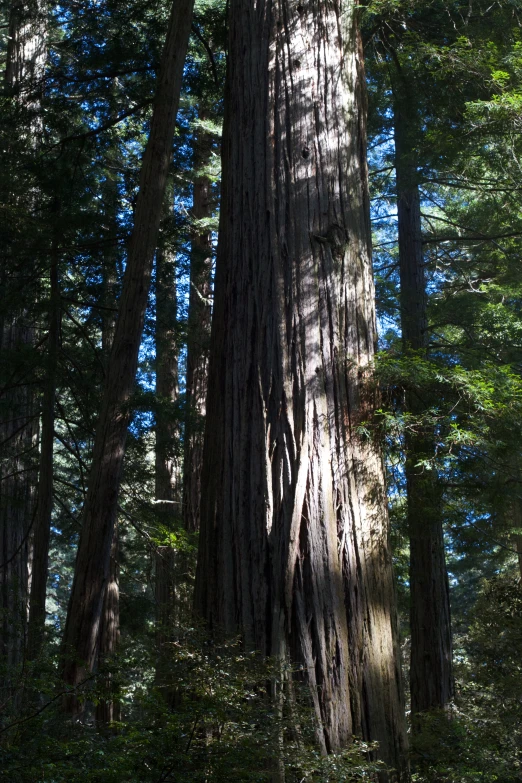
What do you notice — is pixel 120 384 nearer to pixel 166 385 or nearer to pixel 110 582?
pixel 110 582

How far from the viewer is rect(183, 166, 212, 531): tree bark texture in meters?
10.8

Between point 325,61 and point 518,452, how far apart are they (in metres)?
2.98

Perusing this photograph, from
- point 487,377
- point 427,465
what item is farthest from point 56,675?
point 487,377

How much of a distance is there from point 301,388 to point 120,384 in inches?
103

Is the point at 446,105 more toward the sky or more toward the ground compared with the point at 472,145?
more toward the sky

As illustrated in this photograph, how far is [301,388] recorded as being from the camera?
4.45m

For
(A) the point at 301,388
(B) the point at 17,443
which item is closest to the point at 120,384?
(A) the point at 301,388

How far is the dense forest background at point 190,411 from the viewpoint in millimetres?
3561

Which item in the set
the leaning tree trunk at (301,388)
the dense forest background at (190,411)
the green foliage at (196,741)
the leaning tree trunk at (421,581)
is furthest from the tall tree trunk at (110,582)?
the green foliage at (196,741)

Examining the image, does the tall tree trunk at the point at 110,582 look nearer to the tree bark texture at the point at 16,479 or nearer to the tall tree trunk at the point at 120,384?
the tree bark texture at the point at 16,479

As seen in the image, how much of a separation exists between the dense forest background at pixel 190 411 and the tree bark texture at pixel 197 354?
0.05 meters

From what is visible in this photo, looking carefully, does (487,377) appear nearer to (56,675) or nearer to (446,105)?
(56,675)

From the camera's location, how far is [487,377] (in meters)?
5.21

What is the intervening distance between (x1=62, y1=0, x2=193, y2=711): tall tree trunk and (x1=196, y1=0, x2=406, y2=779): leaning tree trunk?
1.79 m
